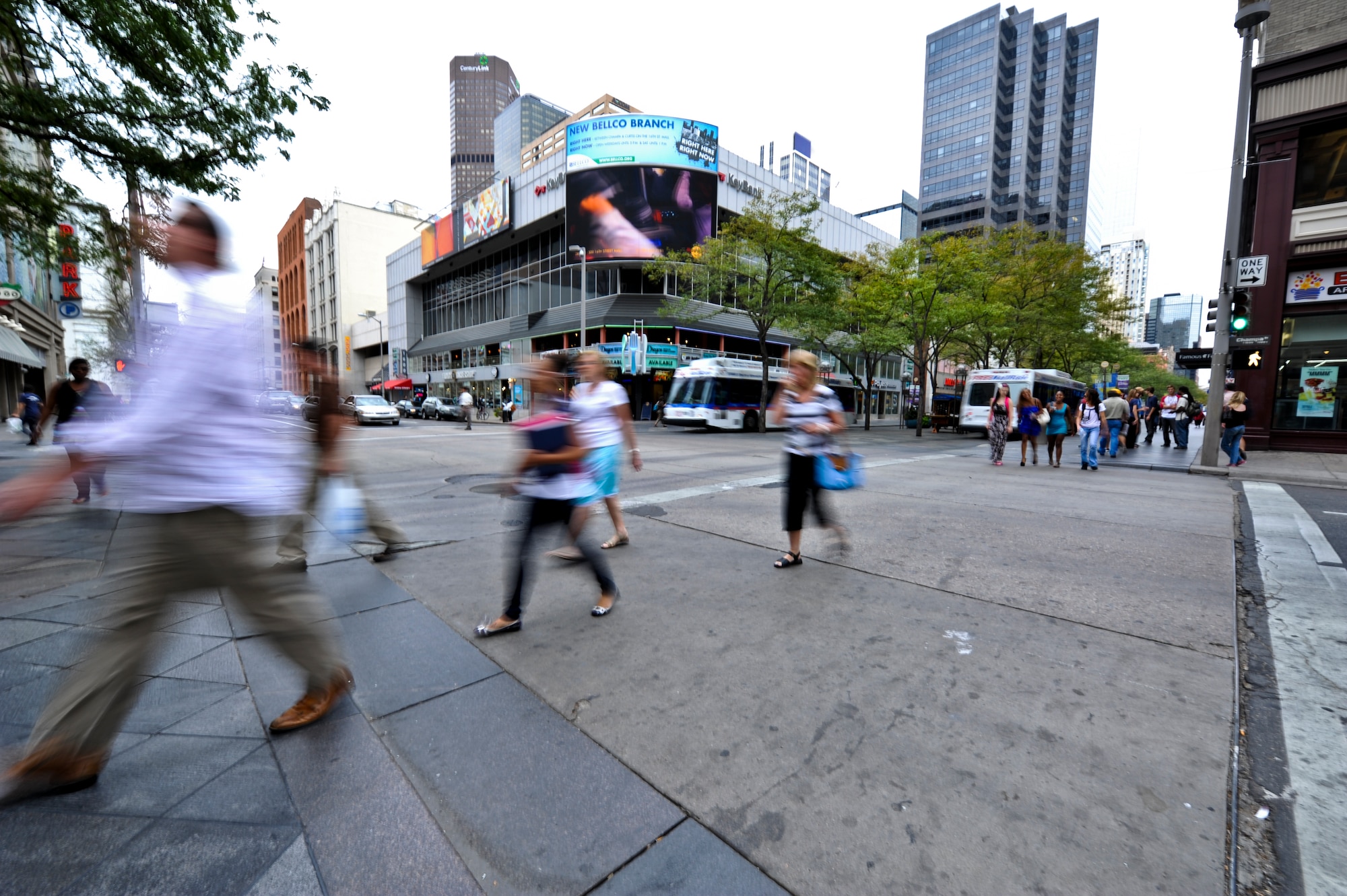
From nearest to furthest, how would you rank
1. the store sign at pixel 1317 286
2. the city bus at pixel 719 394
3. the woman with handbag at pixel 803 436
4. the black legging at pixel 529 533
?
the black legging at pixel 529 533 → the woman with handbag at pixel 803 436 → the store sign at pixel 1317 286 → the city bus at pixel 719 394

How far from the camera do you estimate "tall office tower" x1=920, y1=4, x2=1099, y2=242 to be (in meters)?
85.1

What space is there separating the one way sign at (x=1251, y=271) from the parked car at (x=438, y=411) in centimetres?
3252

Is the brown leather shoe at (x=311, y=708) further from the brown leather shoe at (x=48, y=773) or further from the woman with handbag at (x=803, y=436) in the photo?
the woman with handbag at (x=803, y=436)

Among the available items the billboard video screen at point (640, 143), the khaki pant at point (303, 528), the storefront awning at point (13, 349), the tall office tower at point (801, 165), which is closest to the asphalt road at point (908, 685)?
the khaki pant at point (303, 528)

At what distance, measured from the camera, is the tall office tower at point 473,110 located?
134750 mm

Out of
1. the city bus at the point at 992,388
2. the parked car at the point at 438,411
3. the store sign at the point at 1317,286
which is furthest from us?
the parked car at the point at 438,411

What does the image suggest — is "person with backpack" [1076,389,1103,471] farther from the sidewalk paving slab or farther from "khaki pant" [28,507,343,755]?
"khaki pant" [28,507,343,755]

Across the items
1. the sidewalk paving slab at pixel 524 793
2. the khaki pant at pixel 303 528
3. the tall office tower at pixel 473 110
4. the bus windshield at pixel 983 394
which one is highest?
the tall office tower at pixel 473 110

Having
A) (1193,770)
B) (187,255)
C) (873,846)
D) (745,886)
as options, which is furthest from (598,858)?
(187,255)

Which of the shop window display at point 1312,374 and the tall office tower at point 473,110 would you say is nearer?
the shop window display at point 1312,374

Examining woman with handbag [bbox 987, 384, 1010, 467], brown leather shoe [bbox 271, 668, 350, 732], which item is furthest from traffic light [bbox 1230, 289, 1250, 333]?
brown leather shoe [bbox 271, 668, 350, 732]

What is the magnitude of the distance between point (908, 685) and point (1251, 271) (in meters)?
14.7

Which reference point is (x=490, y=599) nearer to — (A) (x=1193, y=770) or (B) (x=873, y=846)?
(B) (x=873, y=846)

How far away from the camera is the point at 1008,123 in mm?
87000
